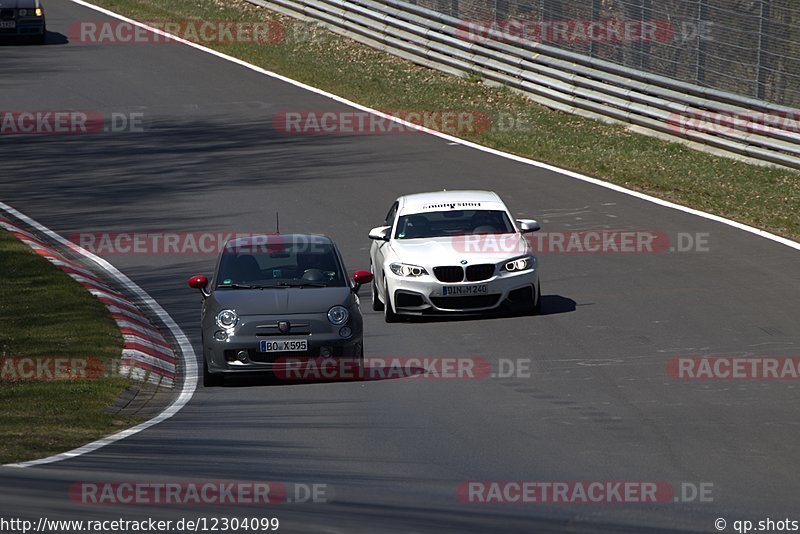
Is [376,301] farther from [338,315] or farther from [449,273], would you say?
[338,315]

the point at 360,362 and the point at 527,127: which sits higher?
the point at 360,362

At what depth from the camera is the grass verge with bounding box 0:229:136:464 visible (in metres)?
13.7

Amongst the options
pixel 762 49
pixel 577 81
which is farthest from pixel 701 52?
pixel 577 81

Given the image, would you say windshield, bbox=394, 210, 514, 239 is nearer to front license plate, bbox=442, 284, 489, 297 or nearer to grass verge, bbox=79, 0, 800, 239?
front license plate, bbox=442, 284, 489, 297

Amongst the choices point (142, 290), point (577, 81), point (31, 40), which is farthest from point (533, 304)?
point (31, 40)

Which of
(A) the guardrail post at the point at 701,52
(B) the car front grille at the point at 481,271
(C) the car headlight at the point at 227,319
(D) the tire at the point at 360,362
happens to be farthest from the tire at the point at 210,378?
(A) the guardrail post at the point at 701,52

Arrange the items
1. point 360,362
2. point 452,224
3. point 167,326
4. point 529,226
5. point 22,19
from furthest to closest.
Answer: point 22,19
point 452,224
point 167,326
point 529,226
point 360,362

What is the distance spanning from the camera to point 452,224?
19500mm

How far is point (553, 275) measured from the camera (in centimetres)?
2058

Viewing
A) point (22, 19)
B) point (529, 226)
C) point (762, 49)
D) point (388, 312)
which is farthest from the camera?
point (22, 19)

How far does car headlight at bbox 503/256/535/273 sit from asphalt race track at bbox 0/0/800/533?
688 mm

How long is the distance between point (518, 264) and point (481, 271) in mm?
481

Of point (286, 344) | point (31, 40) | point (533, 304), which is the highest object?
point (31, 40)

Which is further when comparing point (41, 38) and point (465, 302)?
point (41, 38)
